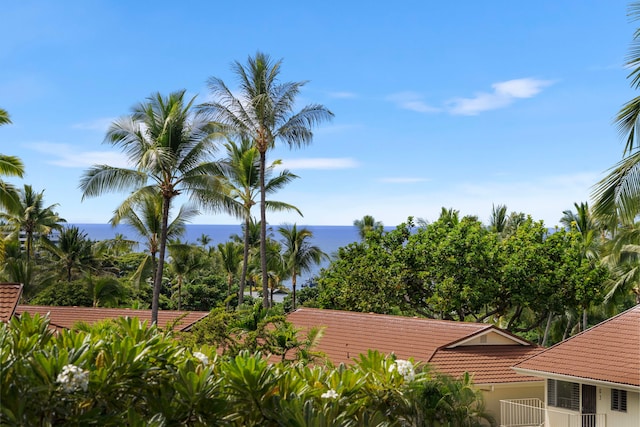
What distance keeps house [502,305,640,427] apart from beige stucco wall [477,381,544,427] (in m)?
0.88

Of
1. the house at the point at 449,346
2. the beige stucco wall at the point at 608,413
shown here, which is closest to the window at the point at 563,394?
the beige stucco wall at the point at 608,413

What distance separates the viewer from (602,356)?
17.9 meters

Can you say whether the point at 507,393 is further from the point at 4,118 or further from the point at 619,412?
the point at 4,118

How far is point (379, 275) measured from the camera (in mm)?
32156

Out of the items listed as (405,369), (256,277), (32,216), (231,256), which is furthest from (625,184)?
(256,277)

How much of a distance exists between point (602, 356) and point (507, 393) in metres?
3.95

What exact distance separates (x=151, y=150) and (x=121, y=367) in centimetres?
1682

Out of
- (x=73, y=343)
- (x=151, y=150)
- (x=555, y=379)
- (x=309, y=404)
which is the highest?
(x=151, y=150)

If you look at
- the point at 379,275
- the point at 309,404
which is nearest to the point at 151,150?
the point at 379,275

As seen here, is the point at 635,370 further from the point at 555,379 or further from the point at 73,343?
the point at 73,343

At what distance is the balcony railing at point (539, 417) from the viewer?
1769 centimetres

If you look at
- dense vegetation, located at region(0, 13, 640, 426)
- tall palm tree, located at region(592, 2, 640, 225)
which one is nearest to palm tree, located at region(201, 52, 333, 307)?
dense vegetation, located at region(0, 13, 640, 426)

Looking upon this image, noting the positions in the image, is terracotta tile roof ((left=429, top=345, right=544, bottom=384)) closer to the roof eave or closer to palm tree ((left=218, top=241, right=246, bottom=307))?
the roof eave

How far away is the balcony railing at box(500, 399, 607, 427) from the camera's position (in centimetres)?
1769
